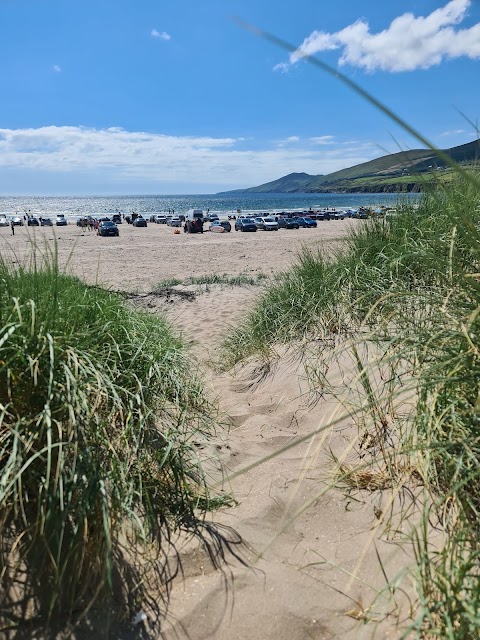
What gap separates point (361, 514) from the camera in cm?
223

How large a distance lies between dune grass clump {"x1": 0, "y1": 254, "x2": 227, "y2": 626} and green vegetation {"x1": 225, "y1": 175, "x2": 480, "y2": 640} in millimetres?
952

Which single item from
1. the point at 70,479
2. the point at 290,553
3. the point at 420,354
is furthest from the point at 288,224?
the point at 70,479

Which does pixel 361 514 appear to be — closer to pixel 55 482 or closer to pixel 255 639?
pixel 255 639

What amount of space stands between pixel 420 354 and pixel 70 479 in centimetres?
156

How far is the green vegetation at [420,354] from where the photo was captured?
60.4 inches

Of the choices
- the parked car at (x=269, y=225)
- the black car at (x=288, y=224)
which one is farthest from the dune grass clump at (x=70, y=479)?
the black car at (x=288, y=224)

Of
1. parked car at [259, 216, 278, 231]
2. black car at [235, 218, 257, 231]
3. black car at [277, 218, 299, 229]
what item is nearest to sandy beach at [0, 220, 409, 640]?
black car at [235, 218, 257, 231]

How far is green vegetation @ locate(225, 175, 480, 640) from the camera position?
153 centimetres

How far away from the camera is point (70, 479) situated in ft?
5.90

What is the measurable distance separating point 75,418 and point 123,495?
1.28 ft

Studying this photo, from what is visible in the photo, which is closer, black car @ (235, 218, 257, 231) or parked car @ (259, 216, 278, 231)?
black car @ (235, 218, 257, 231)

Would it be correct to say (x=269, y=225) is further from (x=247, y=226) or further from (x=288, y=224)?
(x=247, y=226)

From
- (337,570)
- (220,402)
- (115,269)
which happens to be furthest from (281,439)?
(115,269)

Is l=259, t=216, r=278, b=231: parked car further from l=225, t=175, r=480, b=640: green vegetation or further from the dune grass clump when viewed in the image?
the dune grass clump
